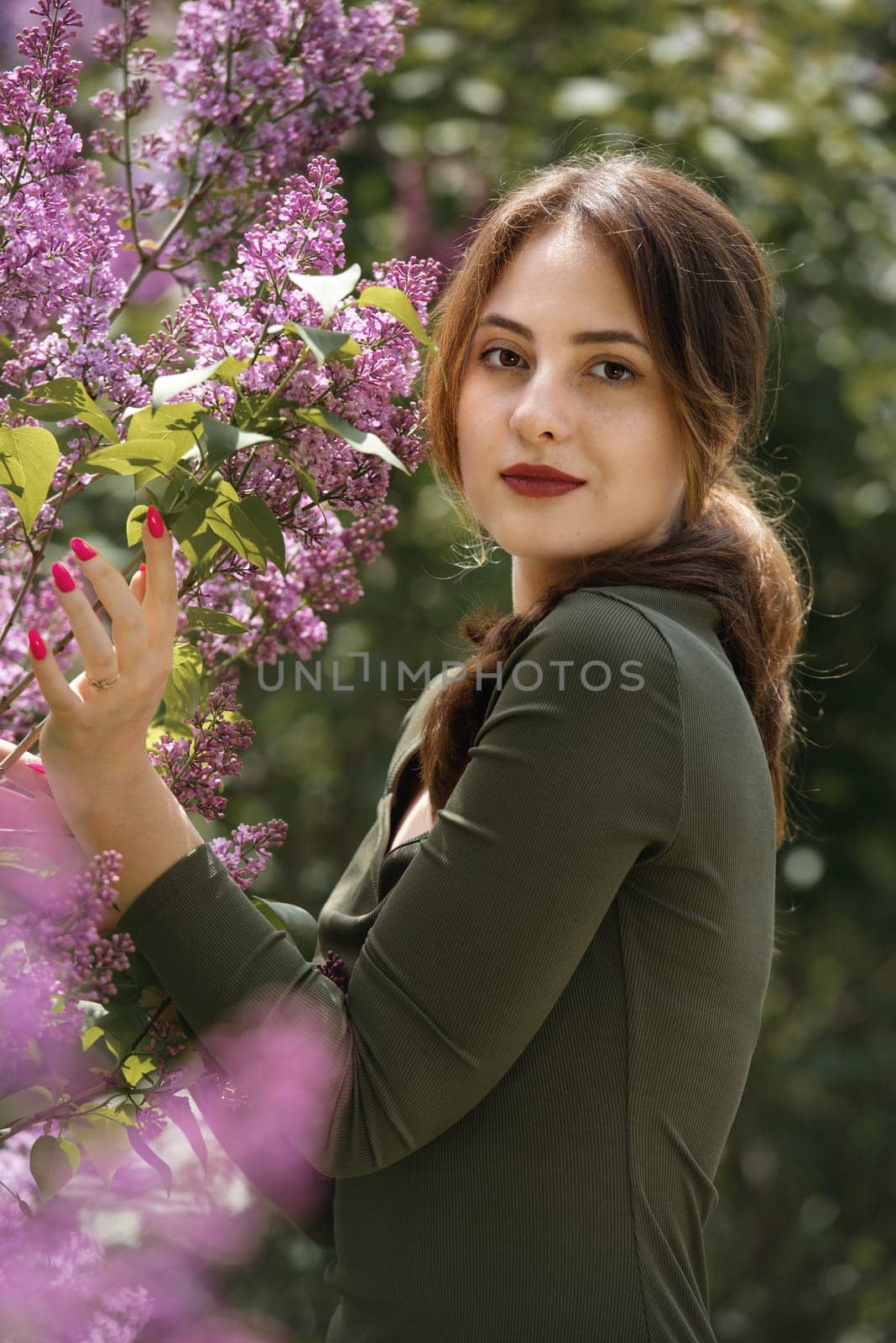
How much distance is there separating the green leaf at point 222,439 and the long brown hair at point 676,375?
0.81ft

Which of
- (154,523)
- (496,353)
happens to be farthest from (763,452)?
(154,523)

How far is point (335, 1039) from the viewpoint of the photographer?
2.49ft

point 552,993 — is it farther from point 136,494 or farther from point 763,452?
point 763,452

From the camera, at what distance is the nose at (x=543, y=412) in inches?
33.9

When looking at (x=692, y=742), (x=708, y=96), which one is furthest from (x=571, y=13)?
(x=692, y=742)

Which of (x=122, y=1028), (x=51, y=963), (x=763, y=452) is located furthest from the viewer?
(x=763, y=452)

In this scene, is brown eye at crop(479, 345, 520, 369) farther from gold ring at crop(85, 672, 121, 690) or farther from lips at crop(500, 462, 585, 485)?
gold ring at crop(85, 672, 121, 690)

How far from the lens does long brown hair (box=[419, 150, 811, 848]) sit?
2.90 feet

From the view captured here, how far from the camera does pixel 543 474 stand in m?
0.88

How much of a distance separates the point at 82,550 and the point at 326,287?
0.51 ft

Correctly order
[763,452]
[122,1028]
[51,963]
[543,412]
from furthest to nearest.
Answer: [763,452]
[543,412]
[122,1028]
[51,963]

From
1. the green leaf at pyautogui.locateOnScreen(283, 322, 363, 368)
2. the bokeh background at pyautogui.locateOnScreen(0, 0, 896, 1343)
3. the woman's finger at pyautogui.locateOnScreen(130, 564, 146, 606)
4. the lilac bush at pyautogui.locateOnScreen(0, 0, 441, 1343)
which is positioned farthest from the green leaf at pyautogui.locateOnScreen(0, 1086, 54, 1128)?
the bokeh background at pyautogui.locateOnScreen(0, 0, 896, 1343)

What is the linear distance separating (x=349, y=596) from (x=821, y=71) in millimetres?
2003

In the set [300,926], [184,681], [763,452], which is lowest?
[763,452]
